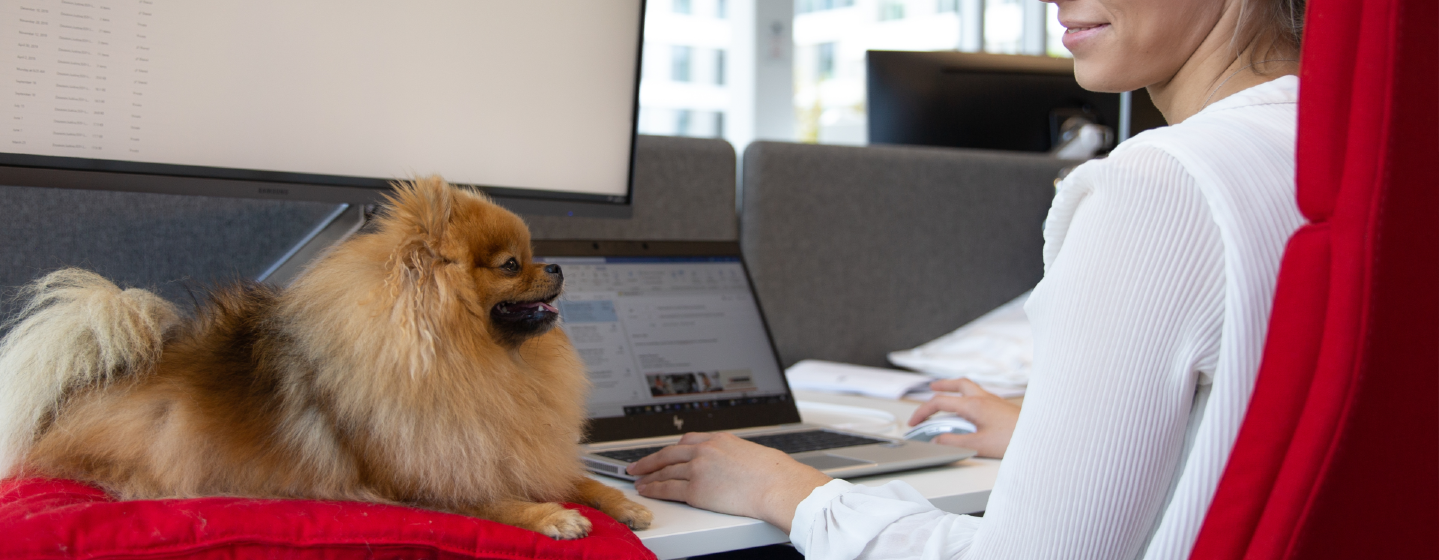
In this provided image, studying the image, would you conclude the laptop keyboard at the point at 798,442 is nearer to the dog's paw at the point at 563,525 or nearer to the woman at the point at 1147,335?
the dog's paw at the point at 563,525

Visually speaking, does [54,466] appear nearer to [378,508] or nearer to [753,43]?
[378,508]

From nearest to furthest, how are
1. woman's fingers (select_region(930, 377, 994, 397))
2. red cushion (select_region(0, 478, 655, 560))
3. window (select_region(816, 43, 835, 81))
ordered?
red cushion (select_region(0, 478, 655, 560)), woman's fingers (select_region(930, 377, 994, 397)), window (select_region(816, 43, 835, 81))

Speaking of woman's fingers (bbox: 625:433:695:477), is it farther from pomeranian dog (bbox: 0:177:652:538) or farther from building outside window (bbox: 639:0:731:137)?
building outside window (bbox: 639:0:731:137)

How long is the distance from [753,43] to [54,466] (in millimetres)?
3336

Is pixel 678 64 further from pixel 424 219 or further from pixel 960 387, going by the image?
pixel 424 219

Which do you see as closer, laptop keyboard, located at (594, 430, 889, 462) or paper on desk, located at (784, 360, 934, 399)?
laptop keyboard, located at (594, 430, 889, 462)

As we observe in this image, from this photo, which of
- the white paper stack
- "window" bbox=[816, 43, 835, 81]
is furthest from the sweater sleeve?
"window" bbox=[816, 43, 835, 81]

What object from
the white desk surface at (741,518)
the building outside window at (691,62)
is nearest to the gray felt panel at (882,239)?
the white desk surface at (741,518)

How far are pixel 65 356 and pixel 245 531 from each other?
24cm

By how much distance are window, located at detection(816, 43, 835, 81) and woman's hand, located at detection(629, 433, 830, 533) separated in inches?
134

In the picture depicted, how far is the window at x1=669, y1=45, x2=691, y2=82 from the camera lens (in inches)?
153

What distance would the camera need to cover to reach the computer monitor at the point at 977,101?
1.90 meters

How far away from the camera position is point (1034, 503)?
543mm

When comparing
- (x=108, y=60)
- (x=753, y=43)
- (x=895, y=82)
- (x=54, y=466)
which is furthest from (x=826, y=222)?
(x=753, y=43)
